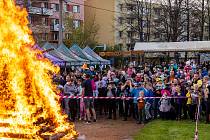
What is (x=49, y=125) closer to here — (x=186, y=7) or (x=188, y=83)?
(x=188, y=83)

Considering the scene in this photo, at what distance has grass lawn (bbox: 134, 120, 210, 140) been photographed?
530 inches

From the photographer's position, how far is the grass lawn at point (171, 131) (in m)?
13.5

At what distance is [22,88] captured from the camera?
9266mm

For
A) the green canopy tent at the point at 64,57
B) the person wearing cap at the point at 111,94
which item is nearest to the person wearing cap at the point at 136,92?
the person wearing cap at the point at 111,94

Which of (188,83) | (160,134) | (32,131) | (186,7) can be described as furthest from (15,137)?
(186,7)

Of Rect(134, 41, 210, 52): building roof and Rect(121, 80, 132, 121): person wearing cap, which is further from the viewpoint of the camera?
Rect(134, 41, 210, 52): building roof

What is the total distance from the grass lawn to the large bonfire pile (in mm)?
4822

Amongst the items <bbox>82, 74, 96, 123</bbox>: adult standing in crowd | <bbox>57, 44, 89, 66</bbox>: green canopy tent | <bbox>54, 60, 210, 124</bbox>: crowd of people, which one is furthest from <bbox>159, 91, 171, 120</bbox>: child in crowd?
<bbox>57, 44, 89, 66</bbox>: green canopy tent

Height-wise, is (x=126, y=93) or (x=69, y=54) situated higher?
(x=69, y=54)

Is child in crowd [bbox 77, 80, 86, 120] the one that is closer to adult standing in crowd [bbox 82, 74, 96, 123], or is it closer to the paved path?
adult standing in crowd [bbox 82, 74, 96, 123]

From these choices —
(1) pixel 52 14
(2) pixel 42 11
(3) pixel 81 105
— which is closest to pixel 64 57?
(3) pixel 81 105

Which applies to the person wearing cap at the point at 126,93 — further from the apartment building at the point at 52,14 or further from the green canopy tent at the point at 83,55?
the apartment building at the point at 52,14

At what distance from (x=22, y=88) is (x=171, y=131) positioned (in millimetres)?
6798

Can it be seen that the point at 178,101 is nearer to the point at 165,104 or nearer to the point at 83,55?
the point at 165,104
